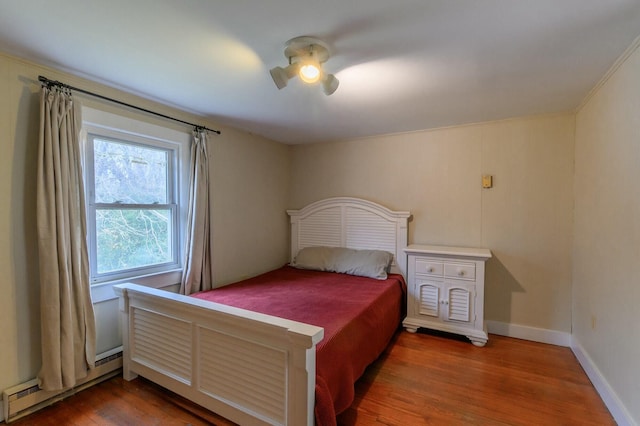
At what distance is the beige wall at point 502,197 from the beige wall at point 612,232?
0.70 ft

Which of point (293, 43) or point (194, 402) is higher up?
point (293, 43)

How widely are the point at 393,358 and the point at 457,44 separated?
7.81ft

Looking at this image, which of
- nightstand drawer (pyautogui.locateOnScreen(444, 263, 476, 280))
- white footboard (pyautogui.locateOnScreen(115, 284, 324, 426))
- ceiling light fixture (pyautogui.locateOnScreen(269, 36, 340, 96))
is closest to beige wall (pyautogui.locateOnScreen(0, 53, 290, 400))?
white footboard (pyautogui.locateOnScreen(115, 284, 324, 426))

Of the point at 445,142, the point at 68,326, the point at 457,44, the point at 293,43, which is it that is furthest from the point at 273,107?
the point at 68,326

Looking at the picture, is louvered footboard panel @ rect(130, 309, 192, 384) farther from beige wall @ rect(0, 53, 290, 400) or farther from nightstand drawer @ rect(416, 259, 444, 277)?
nightstand drawer @ rect(416, 259, 444, 277)

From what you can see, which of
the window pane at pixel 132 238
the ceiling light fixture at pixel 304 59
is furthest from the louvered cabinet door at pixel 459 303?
the window pane at pixel 132 238

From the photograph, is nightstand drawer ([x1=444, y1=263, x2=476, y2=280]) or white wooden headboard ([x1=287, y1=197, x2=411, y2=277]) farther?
white wooden headboard ([x1=287, y1=197, x2=411, y2=277])

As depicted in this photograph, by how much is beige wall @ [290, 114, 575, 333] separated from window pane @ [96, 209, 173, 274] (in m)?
2.36

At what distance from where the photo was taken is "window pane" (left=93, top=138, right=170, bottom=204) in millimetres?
2287

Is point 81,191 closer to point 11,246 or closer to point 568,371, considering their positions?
point 11,246

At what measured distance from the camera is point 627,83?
5.76 ft

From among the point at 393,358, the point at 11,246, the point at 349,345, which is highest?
the point at 11,246

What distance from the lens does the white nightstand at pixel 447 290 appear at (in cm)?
281

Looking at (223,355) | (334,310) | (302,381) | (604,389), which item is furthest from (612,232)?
(223,355)
